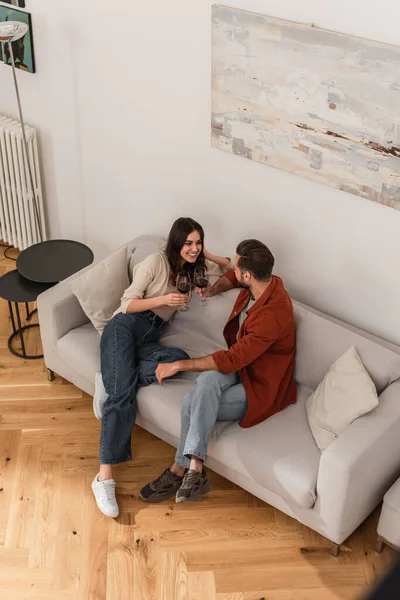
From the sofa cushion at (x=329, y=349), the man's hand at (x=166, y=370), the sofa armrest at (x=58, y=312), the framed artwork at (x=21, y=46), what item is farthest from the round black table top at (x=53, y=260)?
the sofa cushion at (x=329, y=349)

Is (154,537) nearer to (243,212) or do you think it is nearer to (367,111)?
(243,212)

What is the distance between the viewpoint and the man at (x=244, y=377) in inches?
120

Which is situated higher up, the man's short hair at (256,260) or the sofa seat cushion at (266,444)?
the man's short hair at (256,260)

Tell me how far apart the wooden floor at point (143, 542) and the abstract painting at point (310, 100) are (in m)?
1.55

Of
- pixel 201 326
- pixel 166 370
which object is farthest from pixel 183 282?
pixel 201 326

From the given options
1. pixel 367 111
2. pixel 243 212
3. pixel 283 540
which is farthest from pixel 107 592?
pixel 367 111

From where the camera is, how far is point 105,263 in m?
3.67

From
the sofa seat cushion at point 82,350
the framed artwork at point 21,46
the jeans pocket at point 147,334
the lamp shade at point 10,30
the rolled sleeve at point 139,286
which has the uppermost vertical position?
the lamp shade at point 10,30

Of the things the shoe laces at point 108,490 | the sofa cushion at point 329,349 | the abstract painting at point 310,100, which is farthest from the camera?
the shoe laces at point 108,490

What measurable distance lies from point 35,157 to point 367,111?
237 cm

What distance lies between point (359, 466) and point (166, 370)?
0.98 m

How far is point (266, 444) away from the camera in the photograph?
301cm

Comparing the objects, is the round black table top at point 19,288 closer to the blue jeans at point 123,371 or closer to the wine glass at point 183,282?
the blue jeans at point 123,371

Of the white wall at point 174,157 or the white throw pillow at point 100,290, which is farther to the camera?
the white throw pillow at point 100,290
